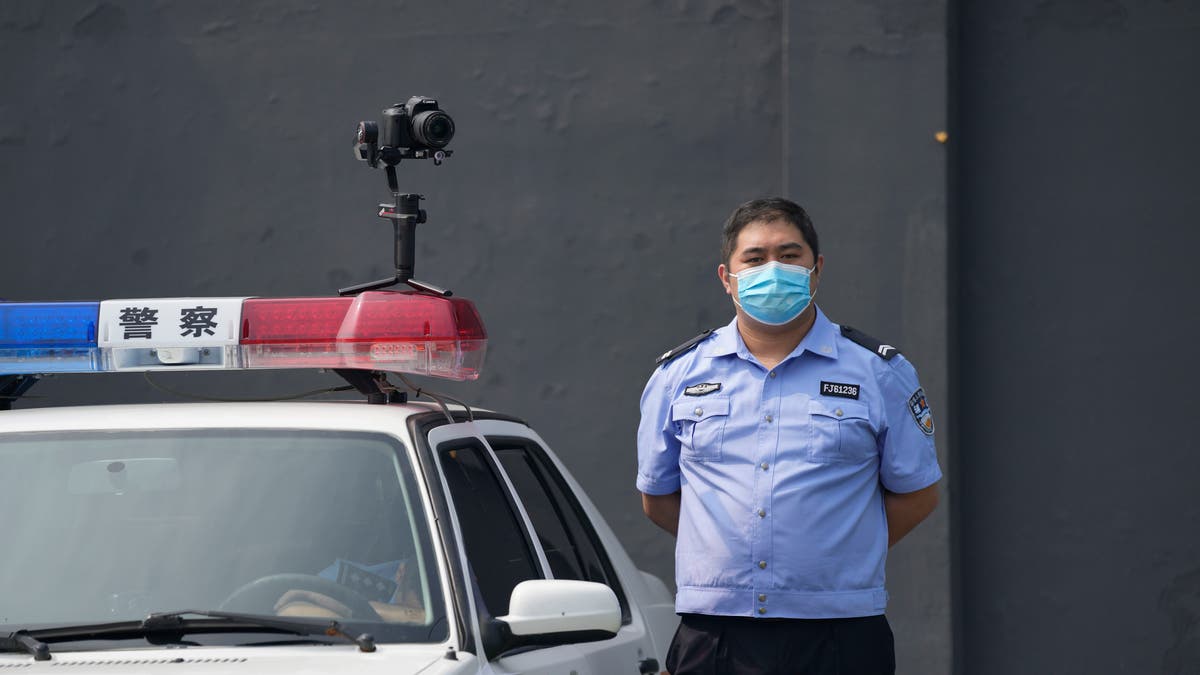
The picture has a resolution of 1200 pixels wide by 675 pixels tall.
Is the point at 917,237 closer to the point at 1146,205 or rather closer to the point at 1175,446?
the point at 1146,205

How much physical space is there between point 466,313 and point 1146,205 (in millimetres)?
4525

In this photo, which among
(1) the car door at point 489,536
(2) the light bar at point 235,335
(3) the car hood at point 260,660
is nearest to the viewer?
(3) the car hood at point 260,660

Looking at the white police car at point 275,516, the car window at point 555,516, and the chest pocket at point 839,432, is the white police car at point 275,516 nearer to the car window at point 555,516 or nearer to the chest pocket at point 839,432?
the car window at point 555,516

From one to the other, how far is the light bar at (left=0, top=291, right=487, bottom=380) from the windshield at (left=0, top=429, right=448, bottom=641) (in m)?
0.28

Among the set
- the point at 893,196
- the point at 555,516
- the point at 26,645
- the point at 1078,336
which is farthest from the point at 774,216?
the point at 1078,336

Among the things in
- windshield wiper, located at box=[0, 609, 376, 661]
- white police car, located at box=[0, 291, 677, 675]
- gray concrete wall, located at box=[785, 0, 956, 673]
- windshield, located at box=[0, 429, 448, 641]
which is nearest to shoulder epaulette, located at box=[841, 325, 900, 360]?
white police car, located at box=[0, 291, 677, 675]

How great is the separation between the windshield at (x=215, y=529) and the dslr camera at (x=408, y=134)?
1429mm

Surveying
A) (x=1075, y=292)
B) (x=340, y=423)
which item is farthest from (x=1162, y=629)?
(x=340, y=423)

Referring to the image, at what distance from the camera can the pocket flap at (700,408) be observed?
3541mm

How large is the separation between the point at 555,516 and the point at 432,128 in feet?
4.01

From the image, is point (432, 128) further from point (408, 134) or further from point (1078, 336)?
point (1078, 336)

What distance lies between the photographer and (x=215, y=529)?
3.28 metres

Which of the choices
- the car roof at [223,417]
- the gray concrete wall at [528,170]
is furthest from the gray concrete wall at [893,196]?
the car roof at [223,417]

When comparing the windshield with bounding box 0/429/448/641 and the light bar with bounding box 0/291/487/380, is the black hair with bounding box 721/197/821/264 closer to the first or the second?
the light bar with bounding box 0/291/487/380
